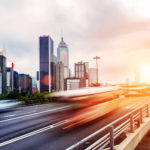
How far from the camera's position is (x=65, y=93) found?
16.5 metres

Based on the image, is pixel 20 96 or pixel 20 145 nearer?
pixel 20 145

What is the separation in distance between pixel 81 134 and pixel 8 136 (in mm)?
4718

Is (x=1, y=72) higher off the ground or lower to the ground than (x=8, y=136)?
higher

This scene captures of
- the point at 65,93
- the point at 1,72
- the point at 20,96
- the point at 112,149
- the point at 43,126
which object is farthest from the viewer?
the point at 1,72

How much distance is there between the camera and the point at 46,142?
867cm

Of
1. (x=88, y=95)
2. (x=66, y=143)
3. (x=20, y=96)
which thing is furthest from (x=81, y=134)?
(x=20, y=96)

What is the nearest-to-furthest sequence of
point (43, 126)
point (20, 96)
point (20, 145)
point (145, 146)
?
1. point (145, 146)
2. point (20, 145)
3. point (43, 126)
4. point (20, 96)

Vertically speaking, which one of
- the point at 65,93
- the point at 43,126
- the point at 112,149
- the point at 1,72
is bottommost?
the point at 43,126

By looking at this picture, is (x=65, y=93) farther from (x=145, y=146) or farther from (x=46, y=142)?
(x=145, y=146)

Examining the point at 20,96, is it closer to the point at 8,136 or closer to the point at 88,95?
the point at 88,95

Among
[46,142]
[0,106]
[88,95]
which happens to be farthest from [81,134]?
[0,106]

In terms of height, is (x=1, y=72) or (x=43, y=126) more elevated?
(x=1, y=72)

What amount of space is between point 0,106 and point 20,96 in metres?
8.72

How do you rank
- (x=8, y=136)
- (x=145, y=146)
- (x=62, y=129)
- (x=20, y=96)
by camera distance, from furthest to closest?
1. (x=20, y=96)
2. (x=62, y=129)
3. (x=8, y=136)
4. (x=145, y=146)
